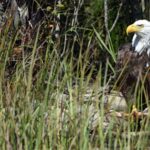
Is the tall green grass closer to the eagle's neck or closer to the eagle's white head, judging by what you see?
the eagle's neck

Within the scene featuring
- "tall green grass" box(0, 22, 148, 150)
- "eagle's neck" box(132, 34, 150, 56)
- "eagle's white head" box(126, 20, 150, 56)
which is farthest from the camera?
"eagle's white head" box(126, 20, 150, 56)

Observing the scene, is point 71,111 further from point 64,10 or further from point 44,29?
point 64,10

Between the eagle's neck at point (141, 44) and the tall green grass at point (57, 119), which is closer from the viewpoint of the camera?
the tall green grass at point (57, 119)

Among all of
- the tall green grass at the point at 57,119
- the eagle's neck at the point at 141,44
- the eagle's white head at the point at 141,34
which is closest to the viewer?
the tall green grass at the point at 57,119

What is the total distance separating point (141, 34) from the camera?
8188mm

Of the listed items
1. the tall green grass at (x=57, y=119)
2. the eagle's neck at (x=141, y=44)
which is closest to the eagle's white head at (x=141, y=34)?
the eagle's neck at (x=141, y=44)

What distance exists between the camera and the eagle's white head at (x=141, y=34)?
7703 millimetres

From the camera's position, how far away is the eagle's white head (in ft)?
25.3

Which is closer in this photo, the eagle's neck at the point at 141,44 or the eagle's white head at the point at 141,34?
the eagle's neck at the point at 141,44

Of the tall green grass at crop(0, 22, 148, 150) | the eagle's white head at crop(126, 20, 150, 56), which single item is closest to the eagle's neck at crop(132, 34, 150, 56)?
the eagle's white head at crop(126, 20, 150, 56)

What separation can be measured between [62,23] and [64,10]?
15 cm

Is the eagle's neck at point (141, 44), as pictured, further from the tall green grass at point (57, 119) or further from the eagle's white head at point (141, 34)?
the tall green grass at point (57, 119)

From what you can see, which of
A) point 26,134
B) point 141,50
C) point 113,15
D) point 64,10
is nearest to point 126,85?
point 141,50

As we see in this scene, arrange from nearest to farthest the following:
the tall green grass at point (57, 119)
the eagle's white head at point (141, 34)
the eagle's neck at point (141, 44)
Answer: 1. the tall green grass at point (57, 119)
2. the eagle's neck at point (141, 44)
3. the eagle's white head at point (141, 34)
